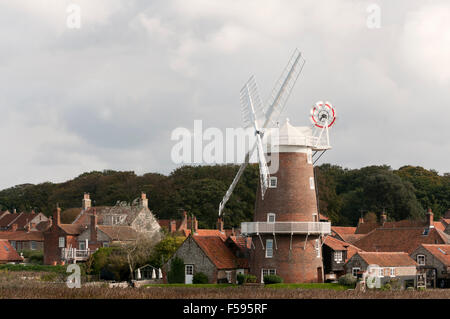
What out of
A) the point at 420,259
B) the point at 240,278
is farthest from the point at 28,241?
the point at 420,259

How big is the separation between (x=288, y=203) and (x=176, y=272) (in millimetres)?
9614

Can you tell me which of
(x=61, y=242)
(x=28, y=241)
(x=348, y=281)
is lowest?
(x=348, y=281)

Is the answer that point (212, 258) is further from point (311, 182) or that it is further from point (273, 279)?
point (311, 182)

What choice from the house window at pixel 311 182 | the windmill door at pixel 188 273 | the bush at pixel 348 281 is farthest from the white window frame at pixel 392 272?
the windmill door at pixel 188 273

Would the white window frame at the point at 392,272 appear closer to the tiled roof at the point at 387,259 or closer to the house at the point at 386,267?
the house at the point at 386,267

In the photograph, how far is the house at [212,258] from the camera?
49625 millimetres

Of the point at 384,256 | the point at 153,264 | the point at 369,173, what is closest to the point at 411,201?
the point at 369,173

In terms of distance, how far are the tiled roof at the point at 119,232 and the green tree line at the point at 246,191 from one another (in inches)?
637

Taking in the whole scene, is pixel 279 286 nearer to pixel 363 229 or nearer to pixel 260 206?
pixel 260 206

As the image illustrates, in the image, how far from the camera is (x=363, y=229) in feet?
255

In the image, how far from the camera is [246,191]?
3361 inches

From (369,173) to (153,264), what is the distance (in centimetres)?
4838

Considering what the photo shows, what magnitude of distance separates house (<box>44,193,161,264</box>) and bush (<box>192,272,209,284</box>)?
10182 millimetres

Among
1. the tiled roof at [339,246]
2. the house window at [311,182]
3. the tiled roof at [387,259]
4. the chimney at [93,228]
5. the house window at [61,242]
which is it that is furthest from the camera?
the house window at [61,242]
